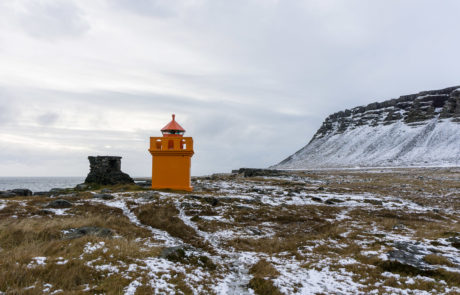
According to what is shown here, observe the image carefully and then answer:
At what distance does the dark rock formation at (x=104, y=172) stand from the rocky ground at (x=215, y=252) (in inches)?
457

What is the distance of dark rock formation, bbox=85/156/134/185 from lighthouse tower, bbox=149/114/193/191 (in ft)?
20.4

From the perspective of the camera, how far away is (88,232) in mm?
10867

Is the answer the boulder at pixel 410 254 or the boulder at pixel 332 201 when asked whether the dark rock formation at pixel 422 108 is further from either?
the boulder at pixel 410 254

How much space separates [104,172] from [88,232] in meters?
20.7

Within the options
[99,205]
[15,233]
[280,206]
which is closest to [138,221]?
[99,205]

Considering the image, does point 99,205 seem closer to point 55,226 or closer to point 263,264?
point 55,226

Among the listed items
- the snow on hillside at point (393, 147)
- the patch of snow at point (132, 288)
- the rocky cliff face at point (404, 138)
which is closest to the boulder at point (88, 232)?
the patch of snow at point (132, 288)

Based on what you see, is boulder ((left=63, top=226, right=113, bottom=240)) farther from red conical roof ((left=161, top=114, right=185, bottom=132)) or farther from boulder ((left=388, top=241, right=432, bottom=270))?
red conical roof ((left=161, top=114, right=185, bottom=132))

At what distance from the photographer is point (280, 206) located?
21250 mm

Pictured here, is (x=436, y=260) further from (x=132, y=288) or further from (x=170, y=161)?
(x=170, y=161)

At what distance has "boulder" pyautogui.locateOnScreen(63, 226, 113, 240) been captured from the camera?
33.6 feet

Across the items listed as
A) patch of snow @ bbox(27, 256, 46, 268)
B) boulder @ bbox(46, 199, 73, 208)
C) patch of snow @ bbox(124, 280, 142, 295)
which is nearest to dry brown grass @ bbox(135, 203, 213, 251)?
boulder @ bbox(46, 199, 73, 208)

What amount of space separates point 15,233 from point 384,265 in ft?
44.0

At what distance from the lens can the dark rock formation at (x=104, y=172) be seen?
98.0 ft
